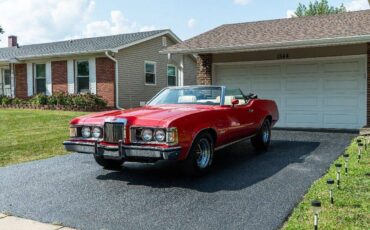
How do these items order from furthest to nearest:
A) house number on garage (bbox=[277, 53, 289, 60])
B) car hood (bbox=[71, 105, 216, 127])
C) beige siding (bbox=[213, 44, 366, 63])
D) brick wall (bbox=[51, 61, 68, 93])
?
brick wall (bbox=[51, 61, 68, 93]) < house number on garage (bbox=[277, 53, 289, 60]) < beige siding (bbox=[213, 44, 366, 63]) < car hood (bbox=[71, 105, 216, 127])

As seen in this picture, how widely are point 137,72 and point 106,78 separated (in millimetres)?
2096

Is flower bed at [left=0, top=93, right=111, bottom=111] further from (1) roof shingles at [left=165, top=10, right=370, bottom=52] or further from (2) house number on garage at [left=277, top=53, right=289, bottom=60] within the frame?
(2) house number on garage at [left=277, top=53, right=289, bottom=60]

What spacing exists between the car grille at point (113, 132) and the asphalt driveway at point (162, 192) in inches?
29.0

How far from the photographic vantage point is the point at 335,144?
9922mm

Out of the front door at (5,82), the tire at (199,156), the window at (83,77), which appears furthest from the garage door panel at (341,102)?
the front door at (5,82)

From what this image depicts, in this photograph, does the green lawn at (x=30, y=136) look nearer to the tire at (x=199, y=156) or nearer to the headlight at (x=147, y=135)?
the headlight at (x=147, y=135)

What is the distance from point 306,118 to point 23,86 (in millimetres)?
17040

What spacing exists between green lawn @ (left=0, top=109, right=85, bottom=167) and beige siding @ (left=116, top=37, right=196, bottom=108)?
17.8 feet

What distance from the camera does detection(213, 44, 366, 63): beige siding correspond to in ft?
40.8

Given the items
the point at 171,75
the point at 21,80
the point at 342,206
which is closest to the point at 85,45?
the point at 21,80

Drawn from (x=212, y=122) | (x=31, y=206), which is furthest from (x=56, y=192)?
(x=212, y=122)

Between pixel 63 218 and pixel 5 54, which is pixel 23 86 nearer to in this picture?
pixel 5 54

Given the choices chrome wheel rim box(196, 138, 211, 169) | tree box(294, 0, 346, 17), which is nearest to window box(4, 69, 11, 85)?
chrome wheel rim box(196, 138, 211, 169)

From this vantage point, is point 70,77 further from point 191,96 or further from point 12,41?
point 191,96
